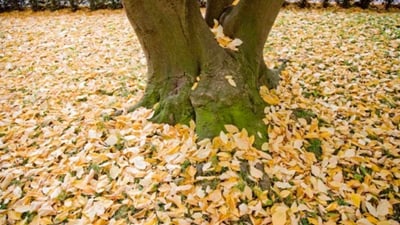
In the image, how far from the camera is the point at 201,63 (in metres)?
2.76

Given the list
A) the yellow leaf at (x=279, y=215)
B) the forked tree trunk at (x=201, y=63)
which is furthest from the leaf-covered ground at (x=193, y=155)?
the forked tree trunk at (x=201, y=63)

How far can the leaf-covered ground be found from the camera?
2139 millimetres

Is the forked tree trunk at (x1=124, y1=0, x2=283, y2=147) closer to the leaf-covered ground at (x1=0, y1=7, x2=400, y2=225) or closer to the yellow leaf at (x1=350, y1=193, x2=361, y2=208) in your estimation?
the leaf-covered ground at (x1=0, y1=7, x2=400, y2=225)

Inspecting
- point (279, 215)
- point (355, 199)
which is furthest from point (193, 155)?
point (355, 199)

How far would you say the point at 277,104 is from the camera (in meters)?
3.11

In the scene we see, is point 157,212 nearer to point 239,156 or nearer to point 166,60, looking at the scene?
point 239,156

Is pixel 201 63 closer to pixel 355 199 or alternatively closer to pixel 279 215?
pixel 279 215

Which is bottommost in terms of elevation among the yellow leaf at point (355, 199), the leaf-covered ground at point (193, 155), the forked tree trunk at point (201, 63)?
the yellow leaf at point (355, 199)

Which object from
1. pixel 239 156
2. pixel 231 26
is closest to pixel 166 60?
pixel 231 26

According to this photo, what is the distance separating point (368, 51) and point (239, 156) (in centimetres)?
338

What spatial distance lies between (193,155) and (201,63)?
80cm

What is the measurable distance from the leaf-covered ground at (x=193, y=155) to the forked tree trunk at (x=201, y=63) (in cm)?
15

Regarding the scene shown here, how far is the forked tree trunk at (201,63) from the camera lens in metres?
2.53

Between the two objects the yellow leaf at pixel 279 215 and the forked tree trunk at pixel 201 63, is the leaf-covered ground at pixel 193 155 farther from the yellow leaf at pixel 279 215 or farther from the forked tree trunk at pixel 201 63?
the forked tree trunk at pixel 201 63
